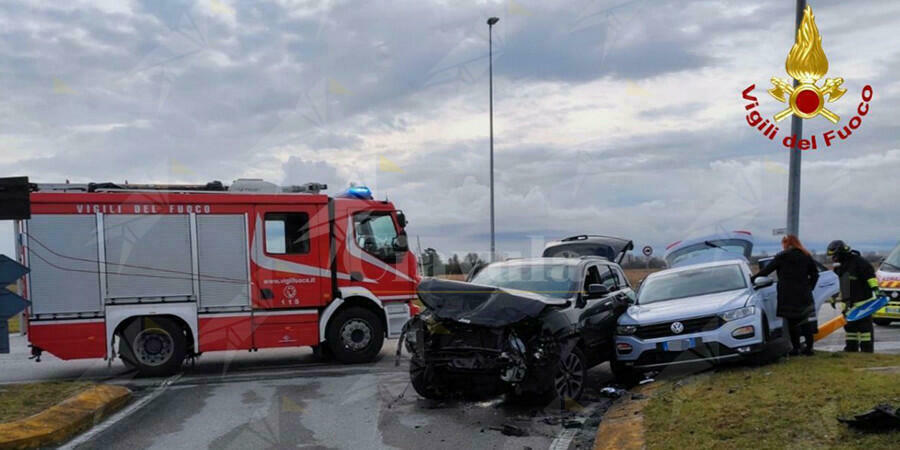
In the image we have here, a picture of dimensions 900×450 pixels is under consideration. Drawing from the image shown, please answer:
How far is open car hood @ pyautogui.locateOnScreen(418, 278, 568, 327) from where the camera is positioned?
25.8ft

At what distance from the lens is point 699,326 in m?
8.91

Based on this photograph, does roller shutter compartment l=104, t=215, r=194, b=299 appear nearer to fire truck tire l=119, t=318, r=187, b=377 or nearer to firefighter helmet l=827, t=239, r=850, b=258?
fire truck tire l=119, t=318, r=187, b=377

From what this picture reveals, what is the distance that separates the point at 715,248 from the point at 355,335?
7.96 meters

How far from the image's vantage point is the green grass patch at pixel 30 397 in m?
7.39

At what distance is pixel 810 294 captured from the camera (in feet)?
31.9

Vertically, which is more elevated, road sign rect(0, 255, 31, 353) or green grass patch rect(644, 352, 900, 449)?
road sign rect(0, 255, 31, 353)

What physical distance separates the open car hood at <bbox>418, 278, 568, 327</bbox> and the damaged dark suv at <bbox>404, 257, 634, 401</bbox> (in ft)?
0.04

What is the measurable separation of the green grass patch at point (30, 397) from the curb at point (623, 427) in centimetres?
563

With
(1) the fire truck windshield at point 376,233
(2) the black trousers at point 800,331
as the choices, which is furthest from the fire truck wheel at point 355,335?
(2) the black trousers at point 800,331

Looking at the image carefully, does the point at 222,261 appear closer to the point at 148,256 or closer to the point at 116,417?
the point at 148,256

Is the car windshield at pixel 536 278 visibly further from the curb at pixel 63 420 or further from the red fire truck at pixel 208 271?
the curb at pixel 63 420

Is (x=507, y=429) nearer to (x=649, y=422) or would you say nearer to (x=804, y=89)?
(x=649, y=422)

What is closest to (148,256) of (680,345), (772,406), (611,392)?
(611,392)

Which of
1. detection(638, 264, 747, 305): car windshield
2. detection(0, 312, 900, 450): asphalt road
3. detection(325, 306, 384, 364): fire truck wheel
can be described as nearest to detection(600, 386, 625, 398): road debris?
detection(0, 312, 900, 450): asphalt road
